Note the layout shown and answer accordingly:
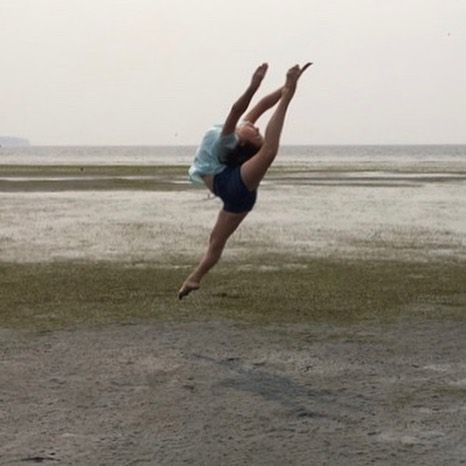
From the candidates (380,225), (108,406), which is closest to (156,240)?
(380,225)

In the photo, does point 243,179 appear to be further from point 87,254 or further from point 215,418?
point 87,254

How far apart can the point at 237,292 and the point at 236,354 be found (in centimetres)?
401

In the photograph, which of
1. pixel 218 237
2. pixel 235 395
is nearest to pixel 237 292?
pixel 218 237

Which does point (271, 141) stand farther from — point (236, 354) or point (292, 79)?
point (236, 354)

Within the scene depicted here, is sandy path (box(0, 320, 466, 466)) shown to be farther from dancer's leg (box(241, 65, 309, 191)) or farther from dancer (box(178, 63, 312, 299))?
dancer's leg (box(241, 65, 309, 191))

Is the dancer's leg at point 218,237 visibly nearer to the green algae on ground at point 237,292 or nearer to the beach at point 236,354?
the beach at point 236,354

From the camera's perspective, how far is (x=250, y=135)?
28.9 feet

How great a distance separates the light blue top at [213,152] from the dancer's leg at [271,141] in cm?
25

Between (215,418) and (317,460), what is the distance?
3.68ft

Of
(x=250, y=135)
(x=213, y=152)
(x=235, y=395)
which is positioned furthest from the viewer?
(x=213, y=152)

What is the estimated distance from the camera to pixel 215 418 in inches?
267

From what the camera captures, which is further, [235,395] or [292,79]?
[292,79]

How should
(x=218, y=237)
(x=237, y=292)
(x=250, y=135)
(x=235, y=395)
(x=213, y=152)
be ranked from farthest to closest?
(x=237, y=292), (x=218, y=237), (x=213, y=152), (x=250, y=135), (x=235, y=395)

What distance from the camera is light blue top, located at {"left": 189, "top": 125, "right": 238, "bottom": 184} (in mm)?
8852
